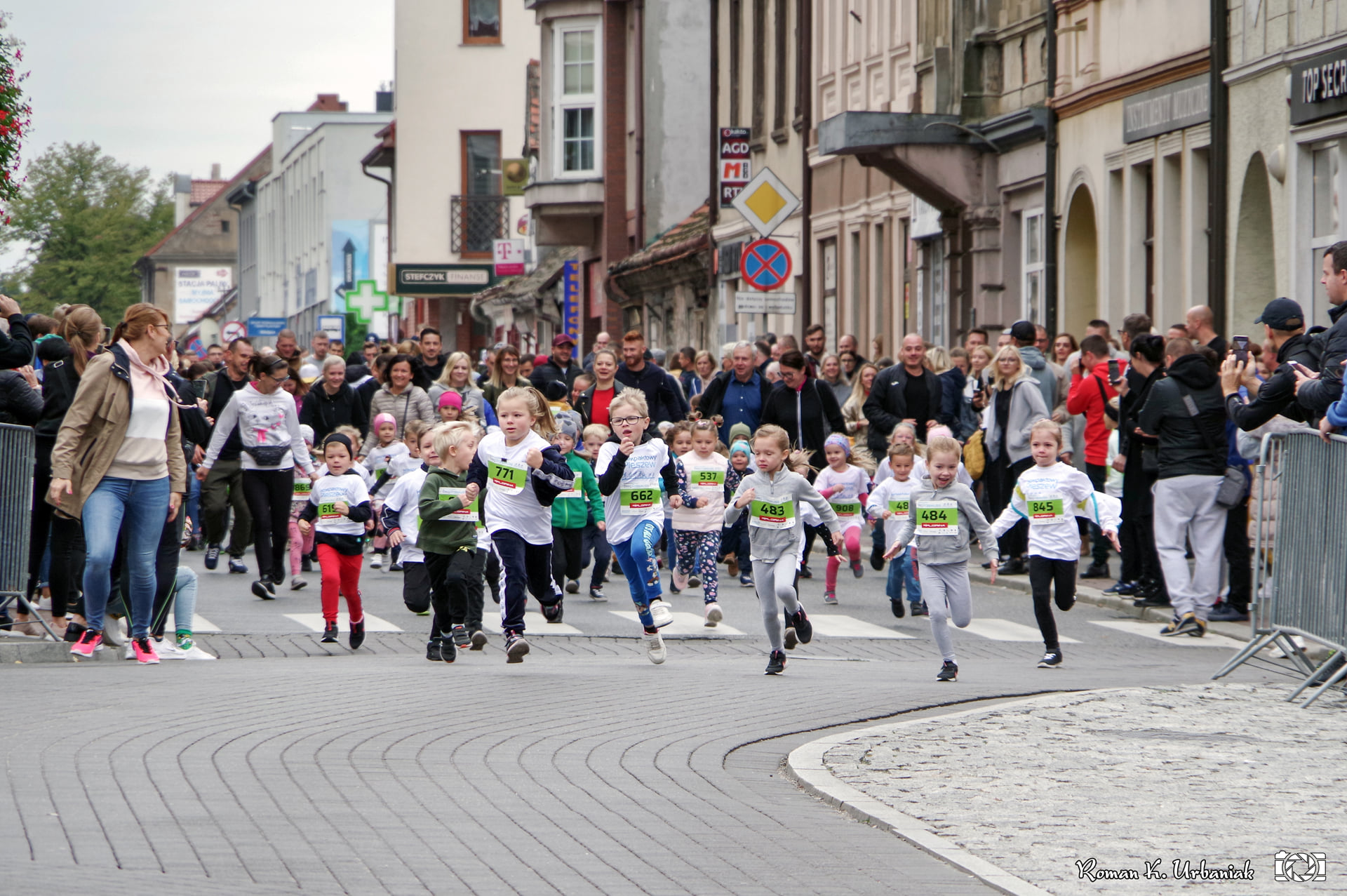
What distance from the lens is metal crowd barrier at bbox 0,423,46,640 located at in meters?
12.6

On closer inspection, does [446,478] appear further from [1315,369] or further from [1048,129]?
[1048,129]

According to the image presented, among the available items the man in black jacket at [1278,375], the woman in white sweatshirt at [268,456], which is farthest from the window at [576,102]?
the man in black jacket at [1278,375]

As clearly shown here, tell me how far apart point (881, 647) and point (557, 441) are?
285 cm

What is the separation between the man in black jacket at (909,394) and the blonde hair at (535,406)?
24.7 feet

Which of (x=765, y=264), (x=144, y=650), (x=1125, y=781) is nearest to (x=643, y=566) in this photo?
(x=144, y=650)

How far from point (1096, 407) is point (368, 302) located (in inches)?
2164

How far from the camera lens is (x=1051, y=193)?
86.0ft

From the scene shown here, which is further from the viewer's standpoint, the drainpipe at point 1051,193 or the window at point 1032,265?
the window at point 1032,265

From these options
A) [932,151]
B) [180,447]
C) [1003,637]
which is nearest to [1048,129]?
[932,151]

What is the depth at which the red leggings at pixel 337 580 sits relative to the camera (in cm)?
1387

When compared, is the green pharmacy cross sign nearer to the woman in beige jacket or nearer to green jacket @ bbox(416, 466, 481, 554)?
green jacket @ bbox(416, 466, 481, 554)

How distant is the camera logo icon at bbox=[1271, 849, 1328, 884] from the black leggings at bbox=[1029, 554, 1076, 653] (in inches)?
237

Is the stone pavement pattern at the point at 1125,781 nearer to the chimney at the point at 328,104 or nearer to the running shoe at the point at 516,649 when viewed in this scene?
the running shoe at the point at 516,649

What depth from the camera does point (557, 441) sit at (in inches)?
528
